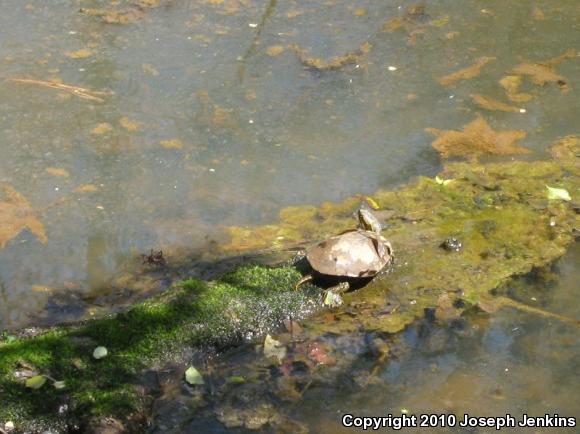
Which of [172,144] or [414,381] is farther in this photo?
[172,144]

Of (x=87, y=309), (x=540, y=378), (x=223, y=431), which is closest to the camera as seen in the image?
(x=223, y=431)

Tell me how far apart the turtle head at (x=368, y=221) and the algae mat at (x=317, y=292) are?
16cm

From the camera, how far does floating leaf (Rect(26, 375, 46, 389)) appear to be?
3045 millimetres

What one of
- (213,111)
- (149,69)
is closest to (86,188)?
(213,111)

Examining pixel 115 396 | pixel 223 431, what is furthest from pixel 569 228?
pixel 115 396

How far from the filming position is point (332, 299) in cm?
366

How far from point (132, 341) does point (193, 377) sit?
0.31m

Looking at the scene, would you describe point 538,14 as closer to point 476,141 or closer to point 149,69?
point 476,141

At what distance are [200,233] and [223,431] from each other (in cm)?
135

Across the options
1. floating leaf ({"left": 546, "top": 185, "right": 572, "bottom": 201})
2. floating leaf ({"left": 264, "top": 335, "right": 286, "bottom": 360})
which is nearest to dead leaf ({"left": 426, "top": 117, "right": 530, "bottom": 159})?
floating leaf ({"left": 546, "top": 185, "right": 572, "bottom": 201})

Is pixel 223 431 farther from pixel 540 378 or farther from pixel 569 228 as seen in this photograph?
pixel 569 228

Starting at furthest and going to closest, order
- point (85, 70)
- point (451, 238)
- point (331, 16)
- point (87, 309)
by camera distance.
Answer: point (331, 16) < point (85, 70) < point (451, 238) < point (87, 309)

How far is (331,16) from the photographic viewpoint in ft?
19.5

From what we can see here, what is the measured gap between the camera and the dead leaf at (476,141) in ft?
15.4
